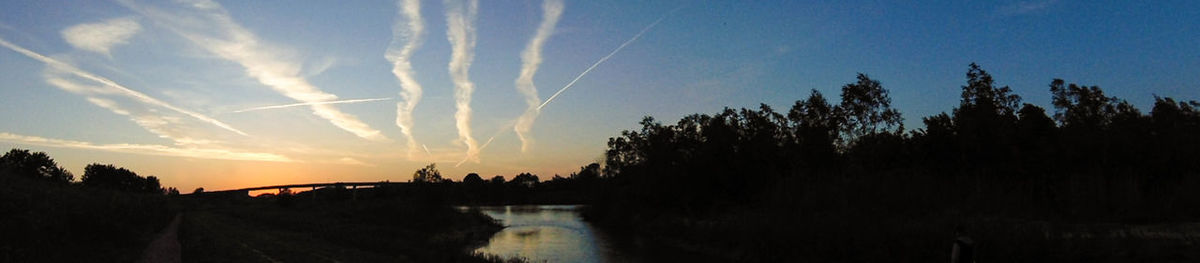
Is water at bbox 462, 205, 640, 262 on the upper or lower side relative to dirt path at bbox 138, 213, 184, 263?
lower

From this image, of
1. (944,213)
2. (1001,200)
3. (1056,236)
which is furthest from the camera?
(1001,200)

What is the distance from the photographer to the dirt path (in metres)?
20.5

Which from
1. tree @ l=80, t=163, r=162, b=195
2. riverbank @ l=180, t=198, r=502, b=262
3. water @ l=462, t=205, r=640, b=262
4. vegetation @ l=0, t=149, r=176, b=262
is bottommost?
water @ l=462, t=205, r=640, b=262

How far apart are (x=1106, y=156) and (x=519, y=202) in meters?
150

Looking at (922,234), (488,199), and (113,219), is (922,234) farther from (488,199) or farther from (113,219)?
(488,199)

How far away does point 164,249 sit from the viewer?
22.4 metres

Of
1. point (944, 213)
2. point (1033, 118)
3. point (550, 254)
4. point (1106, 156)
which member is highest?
point (1033, 118)

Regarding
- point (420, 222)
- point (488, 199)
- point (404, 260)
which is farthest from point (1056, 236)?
point (488, 199)

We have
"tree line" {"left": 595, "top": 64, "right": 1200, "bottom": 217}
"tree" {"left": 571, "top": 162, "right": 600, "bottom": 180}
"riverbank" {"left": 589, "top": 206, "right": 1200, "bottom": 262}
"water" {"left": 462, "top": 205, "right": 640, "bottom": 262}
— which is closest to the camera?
"riverbank" {"left": 589, "top": 206, "right": 1200, "bottom": 262}

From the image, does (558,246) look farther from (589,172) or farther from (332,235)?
(589,172)

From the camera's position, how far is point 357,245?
3366 cm

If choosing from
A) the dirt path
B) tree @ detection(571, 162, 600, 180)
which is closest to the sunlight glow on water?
the dirt path

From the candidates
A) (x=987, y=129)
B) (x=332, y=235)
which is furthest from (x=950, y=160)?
(x=332, y=235)

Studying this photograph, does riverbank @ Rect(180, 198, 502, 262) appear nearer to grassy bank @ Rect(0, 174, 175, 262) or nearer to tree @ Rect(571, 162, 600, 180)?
grassy bank @ Rect(0, 174, 175, 262)
